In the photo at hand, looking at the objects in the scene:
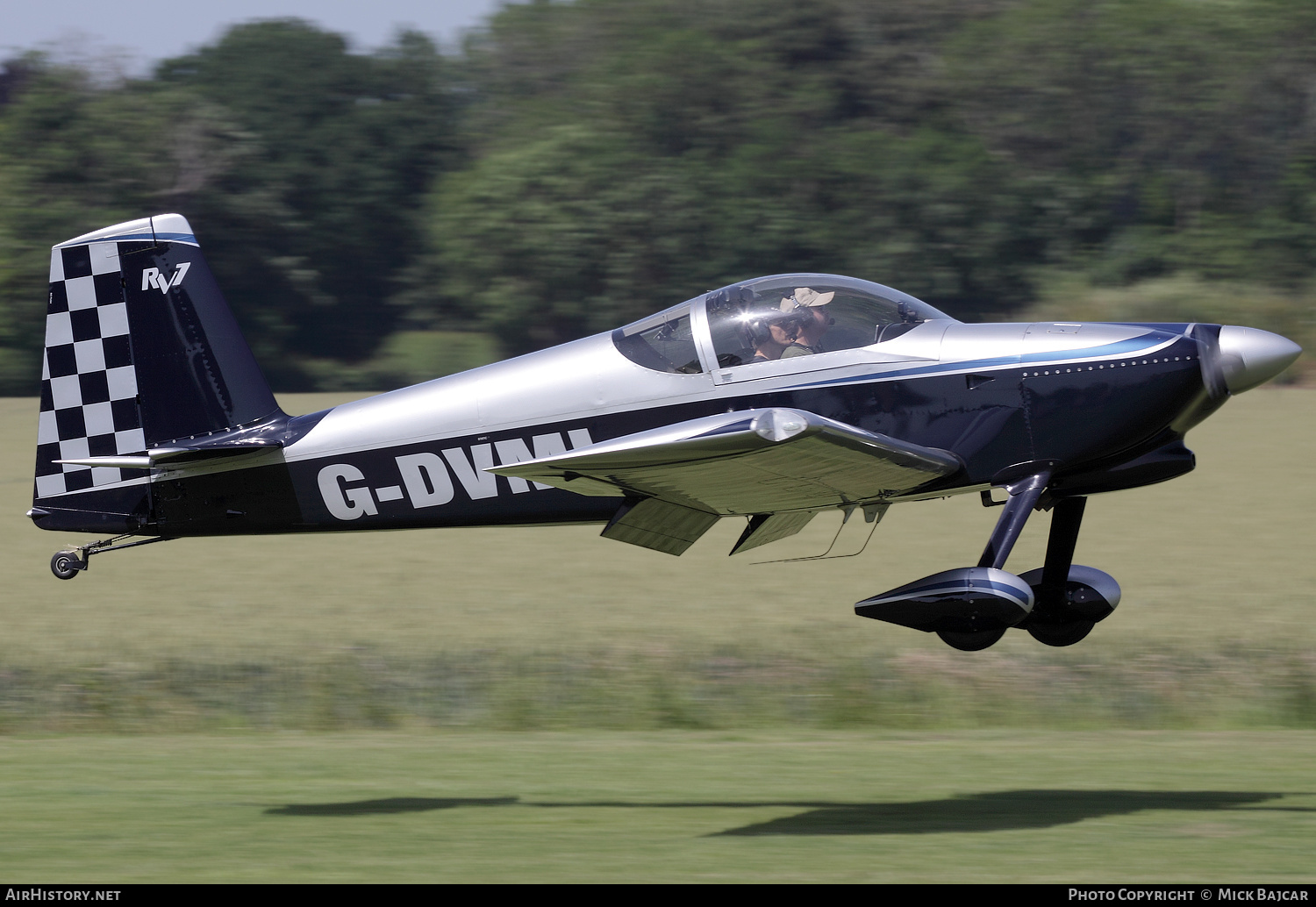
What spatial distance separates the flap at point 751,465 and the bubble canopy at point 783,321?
0.62m

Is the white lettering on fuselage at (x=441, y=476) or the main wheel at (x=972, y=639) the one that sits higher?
the white lettering on fuselage at (x=441, y=476)

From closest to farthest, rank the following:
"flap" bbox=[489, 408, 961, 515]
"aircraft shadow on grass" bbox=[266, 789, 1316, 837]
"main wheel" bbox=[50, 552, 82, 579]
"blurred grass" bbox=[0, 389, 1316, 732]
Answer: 1. "flap" bbox=[489, 408, 961, 515]
2. "aircraft shadow on grass" bbox=[266, 789, 1316, 837]
3. "main wheel" bbox=[50, 552, 82, 579]
4. "blurred grass" bbox=[0, 389, 1316, 732]

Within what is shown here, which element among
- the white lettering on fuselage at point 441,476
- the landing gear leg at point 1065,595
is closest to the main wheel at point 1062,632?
→ the landing gear leg at point 1065,595

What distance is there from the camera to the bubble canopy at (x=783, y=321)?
26.5 ft

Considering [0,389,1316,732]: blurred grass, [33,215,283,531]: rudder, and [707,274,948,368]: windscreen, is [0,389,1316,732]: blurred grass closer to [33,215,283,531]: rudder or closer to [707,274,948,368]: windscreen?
[33,215,283,531]: rudder

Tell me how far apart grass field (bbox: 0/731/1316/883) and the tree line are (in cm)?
3488

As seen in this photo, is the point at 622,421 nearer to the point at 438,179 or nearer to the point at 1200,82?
the point at 1200,82

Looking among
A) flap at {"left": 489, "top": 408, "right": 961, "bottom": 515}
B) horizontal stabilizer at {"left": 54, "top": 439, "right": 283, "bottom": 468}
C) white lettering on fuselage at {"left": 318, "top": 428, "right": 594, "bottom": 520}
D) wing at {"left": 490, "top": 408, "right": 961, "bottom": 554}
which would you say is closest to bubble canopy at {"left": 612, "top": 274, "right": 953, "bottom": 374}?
wing at {"left": 490, "top": 408, "right": 961, "bottom": 554}

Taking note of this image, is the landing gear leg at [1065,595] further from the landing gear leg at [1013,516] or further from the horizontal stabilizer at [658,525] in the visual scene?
the horizontal stabilizer at [658,525]

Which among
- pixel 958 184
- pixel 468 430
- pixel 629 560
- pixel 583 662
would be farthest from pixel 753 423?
pixel 958 184

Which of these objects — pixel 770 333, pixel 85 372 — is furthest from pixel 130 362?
pixel 770 333

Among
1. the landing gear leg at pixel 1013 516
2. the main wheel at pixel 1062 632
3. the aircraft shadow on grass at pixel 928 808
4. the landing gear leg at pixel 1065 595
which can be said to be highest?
the landing gear leg at pixel 1013 516

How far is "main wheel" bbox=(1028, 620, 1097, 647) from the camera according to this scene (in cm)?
869
